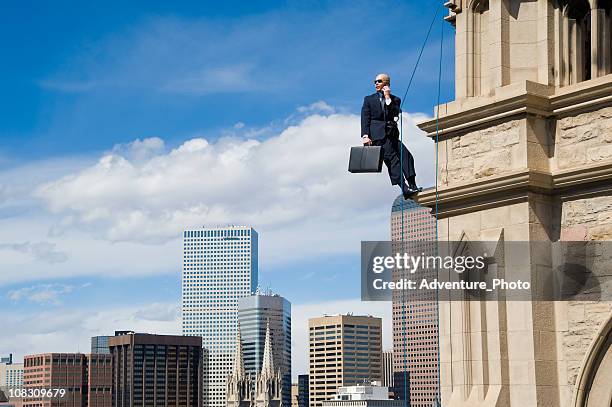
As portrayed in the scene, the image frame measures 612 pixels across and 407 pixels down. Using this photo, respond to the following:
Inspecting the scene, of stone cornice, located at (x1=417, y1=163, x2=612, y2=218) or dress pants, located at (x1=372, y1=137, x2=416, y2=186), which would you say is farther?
dress pants, located at (x1=372, y1=137, x2=416, y2=186)

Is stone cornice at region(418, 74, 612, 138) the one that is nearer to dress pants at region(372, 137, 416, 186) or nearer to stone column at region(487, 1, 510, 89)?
stone column at region(487, 1, 510, 89)

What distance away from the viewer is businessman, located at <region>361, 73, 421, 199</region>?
12039 millimetres

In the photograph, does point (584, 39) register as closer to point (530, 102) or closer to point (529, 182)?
point (530, 102)

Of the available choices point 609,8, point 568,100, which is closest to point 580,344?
point 568,100

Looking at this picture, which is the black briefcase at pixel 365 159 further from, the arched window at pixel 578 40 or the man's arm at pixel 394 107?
the arched window at pixel 578 40

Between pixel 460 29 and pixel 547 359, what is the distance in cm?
347

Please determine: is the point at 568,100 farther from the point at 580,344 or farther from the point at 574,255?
the point at 580,344

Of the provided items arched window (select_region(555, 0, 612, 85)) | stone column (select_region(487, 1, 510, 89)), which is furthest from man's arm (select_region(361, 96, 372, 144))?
arched window (select_region(555, 0, 612, 85))

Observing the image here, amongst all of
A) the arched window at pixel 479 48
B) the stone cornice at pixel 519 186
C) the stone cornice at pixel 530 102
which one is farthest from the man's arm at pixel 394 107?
the stone cornice at pixel 519 186

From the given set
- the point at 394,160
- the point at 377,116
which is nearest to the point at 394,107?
the point at 377,116

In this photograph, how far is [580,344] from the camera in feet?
35.5

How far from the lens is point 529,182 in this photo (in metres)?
10.9

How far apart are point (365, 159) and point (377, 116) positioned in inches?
18.6

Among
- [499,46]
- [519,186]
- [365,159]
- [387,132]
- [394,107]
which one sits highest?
[499,46]
